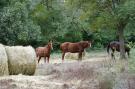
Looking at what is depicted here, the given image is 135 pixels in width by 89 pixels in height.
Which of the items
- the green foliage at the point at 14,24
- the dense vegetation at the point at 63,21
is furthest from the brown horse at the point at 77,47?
the green foliage at the point at 14,24

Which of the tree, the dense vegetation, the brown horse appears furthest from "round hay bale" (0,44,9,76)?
the brown horse

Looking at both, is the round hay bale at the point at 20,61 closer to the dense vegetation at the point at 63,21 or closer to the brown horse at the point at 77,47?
the dense vegetation at the point at 63,21

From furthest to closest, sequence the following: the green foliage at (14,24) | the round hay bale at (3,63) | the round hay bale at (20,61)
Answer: the green foliage at (14,24), the round hay bale at (20,61), the round hay bale at (3,63)

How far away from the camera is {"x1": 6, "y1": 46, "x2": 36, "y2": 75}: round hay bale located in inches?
630

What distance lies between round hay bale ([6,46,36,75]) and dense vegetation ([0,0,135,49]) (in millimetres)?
8322

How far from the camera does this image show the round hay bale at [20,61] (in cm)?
1599

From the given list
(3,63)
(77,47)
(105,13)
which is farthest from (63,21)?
(3,63)

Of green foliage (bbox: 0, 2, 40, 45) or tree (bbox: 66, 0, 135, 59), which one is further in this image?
green foliage (bbox: 0, 2, 40, 45)

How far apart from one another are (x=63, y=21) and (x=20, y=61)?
90.0ft

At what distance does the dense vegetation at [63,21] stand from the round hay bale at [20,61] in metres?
8.32

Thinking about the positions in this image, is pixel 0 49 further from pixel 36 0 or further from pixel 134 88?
pixel 36 0

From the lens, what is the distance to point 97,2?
992 inches

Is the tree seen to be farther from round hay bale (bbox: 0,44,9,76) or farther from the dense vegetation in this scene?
round hay bale (bbox: 0,44,9,76)

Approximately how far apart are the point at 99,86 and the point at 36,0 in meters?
37.1
